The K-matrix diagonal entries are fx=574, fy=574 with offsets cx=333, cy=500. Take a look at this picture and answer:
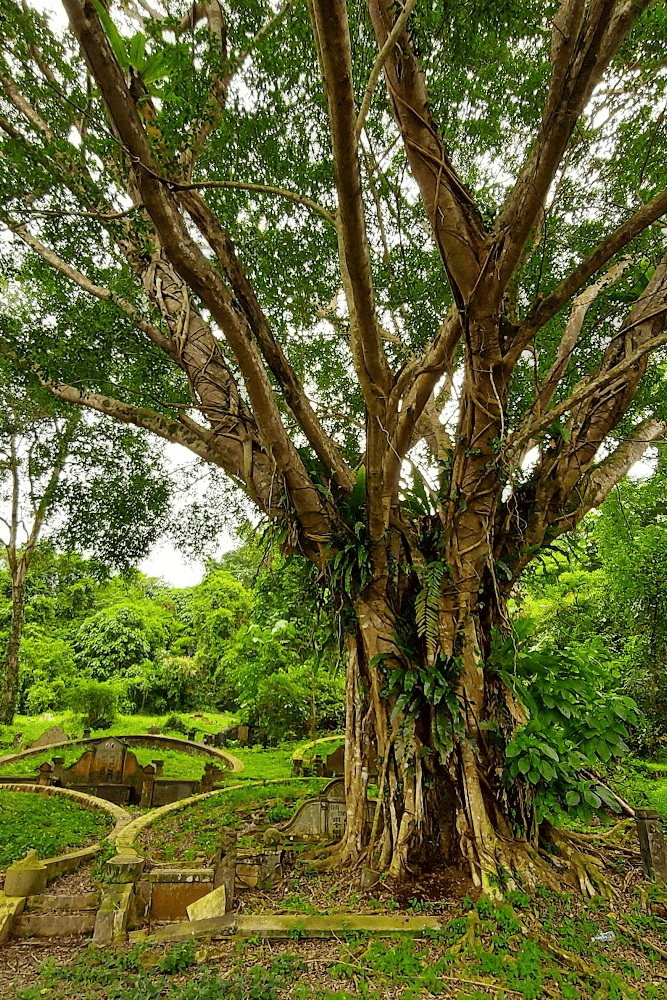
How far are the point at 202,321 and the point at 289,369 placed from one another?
5.48ft

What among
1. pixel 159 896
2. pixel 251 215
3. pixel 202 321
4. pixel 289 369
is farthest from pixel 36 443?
pixel 159 896

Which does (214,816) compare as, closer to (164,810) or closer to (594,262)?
(164,810)

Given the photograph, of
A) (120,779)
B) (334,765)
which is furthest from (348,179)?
(120,779)

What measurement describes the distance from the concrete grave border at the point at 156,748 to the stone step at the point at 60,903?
21.3 feet

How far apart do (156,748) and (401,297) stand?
11.6 m

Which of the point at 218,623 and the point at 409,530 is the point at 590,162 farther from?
the point at 218,623

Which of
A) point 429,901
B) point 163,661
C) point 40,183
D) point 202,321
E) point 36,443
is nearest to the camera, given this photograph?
point 429,901

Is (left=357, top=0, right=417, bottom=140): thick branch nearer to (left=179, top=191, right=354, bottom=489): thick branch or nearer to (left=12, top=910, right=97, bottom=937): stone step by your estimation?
(left=179, top=191, right=354, bottom=489): thick branch

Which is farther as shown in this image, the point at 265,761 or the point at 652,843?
the point at 265,761

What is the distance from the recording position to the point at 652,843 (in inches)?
177

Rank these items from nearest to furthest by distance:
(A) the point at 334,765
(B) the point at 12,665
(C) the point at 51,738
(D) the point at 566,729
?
(D) the point at 566,729
(A) the point at 334,765
(C) the point at 51,738
(B) the point at 12,665

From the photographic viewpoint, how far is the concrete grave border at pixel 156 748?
1138cm

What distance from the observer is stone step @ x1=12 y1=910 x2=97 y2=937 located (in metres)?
4.06

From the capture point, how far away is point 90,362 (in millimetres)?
6230
